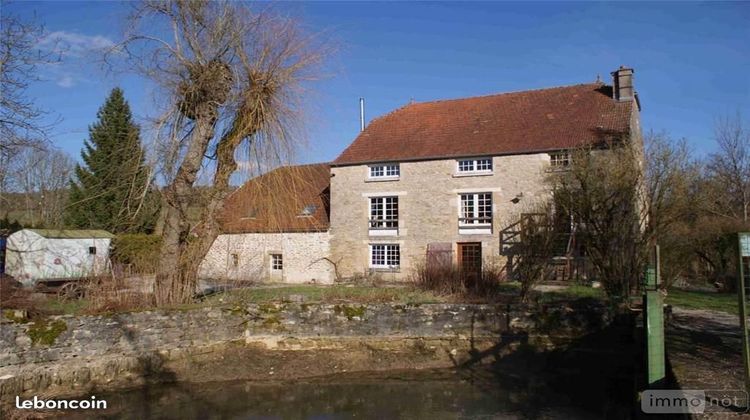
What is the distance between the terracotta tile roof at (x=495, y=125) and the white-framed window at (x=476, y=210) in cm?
192

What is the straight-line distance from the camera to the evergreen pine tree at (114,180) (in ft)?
41.8

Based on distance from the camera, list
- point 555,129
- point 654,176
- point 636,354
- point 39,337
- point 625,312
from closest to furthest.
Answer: point 39,337 → point 636,354 → point 625,312 → point 654,176 → point 555,129

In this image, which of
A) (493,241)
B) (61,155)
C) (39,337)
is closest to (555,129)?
(493,241)

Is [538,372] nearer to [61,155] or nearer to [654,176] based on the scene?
[654,176]

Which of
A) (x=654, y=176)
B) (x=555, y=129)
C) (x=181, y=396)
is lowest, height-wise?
(x=181, y=396)

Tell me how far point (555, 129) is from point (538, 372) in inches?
518

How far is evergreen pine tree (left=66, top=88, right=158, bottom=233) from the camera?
12750mm

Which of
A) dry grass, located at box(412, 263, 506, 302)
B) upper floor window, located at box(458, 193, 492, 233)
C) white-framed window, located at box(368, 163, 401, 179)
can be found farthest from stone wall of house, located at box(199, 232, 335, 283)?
dry grass, located at box(412, 263, 506, 302)

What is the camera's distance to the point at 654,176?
54.9 feet

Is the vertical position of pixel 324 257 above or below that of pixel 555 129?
below

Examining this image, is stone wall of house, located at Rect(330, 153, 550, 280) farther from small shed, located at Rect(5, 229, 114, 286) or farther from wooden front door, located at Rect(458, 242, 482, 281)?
small shed, located at Rect(5, 229, 114, 286)

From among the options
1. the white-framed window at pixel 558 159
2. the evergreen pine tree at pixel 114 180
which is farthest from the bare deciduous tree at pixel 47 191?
the white-framed window at pixel 558 159

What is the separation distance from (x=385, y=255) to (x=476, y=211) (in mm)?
4701

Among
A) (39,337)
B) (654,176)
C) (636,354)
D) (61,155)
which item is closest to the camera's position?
(39,337)
